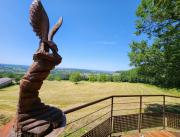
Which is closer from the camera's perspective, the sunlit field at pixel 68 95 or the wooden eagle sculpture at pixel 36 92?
the wooden eagle sculpture at pixel 36 92

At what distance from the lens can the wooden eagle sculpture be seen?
1.59m

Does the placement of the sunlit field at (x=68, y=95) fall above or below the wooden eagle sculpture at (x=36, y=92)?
below

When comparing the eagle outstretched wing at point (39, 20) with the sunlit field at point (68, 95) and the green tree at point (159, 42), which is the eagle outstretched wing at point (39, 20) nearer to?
the green tree at point (159, 42)

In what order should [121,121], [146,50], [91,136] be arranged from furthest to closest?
[146,50], [121,121], [91,136]

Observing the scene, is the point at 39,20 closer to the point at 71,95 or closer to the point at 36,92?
the point at 36,92

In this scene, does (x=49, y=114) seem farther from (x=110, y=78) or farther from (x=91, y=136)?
(x=110, y=78)

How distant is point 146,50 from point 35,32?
9.27m

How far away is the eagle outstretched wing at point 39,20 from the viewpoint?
1669mm

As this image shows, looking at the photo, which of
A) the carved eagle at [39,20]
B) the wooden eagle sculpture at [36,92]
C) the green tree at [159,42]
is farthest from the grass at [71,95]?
the carved eagle at [39,20]

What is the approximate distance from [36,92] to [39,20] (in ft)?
2.10

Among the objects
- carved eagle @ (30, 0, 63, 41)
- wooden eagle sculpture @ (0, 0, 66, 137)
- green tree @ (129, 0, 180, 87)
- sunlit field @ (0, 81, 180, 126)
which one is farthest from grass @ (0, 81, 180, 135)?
carved eagle @ (30, 0, 63, 41)

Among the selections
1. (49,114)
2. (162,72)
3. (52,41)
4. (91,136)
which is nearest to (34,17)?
(52,41)

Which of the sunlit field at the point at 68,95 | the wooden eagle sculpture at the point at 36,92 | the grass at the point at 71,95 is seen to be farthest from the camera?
the sunlit field at the point at 68,95

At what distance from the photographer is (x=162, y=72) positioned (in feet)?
31.3
